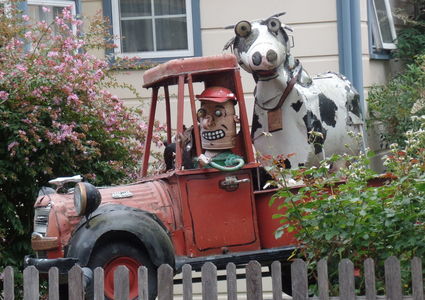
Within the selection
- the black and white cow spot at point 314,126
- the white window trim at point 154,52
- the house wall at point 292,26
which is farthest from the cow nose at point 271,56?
the white window trim at point 154,52

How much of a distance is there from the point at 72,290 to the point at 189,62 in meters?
2.67

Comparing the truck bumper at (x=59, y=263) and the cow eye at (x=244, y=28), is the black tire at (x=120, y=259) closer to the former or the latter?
the truck bumper at (x=59, y=263)

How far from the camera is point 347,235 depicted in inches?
252

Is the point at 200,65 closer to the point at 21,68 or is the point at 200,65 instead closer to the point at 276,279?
the point at 21,68

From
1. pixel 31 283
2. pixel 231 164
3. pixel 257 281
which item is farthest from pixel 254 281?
pixel 231 164

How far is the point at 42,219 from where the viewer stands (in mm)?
7883

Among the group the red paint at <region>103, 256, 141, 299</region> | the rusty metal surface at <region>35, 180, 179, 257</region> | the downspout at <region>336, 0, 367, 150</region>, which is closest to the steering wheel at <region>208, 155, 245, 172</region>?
the rusty metal surface at <region>35, 180, 179, 257</region>

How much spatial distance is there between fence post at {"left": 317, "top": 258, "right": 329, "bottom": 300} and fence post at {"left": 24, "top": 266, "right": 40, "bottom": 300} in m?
1.54

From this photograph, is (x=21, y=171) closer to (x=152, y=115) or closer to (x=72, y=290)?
(x=152, y=115)

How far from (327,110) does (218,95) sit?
4.40 ft

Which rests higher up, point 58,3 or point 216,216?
point 58,3

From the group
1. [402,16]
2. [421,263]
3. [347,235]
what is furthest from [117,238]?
Result: [402,16]

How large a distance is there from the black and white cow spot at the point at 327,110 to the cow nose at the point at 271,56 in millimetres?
718

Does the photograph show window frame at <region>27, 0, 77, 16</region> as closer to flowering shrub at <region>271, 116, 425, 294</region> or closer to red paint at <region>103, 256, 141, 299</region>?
red paint at <region>103, 256, 141, 299</region>
